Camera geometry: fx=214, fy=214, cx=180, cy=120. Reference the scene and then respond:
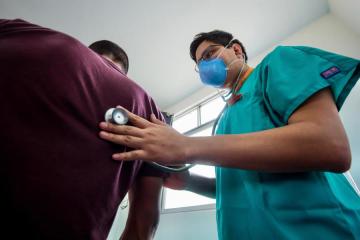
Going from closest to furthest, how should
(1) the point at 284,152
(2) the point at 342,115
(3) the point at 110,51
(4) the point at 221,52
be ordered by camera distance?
(1) the point at 284,152 < (3) the point at 110,51 < (4) the point at 221,52 < (2) the point at 342,115

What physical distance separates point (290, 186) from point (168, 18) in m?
1.93

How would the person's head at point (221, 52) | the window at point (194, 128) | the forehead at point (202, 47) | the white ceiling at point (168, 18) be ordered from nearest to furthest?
the person's head at point (221, 52) → the forehead at point (202, 47) → the white ceiling at point (168, 18) → the window at point (194, 128)

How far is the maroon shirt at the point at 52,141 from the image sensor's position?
1.23 feet

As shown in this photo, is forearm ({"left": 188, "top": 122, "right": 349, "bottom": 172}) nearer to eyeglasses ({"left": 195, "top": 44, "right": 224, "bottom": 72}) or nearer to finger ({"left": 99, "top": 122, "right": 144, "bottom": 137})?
finger ({"left": 99, "top": 122, "right": 144, "bottom": 137})

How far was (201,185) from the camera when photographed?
3.28ft

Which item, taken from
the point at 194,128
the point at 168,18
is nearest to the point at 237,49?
the point at 168,18

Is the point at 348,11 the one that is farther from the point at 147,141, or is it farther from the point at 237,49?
the point at 147,141

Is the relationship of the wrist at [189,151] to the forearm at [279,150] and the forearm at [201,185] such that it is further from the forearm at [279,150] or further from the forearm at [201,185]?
the forearm at [201,185]

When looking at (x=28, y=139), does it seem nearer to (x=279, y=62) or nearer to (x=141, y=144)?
(x=141, y=144)

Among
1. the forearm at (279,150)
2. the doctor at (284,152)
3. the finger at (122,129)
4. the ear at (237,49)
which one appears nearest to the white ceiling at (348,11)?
the ear at (237,49)

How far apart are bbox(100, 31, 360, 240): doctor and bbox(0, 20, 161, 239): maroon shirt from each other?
0.06m

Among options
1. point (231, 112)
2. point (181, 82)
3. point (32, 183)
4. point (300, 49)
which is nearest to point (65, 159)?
point (32, 183)

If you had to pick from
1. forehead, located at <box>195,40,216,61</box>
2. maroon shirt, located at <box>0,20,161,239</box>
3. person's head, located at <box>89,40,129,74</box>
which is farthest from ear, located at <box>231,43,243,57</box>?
maroon shirt, located at <box>0,20,161,239</box>

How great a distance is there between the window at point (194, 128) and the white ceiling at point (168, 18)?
0.74m
